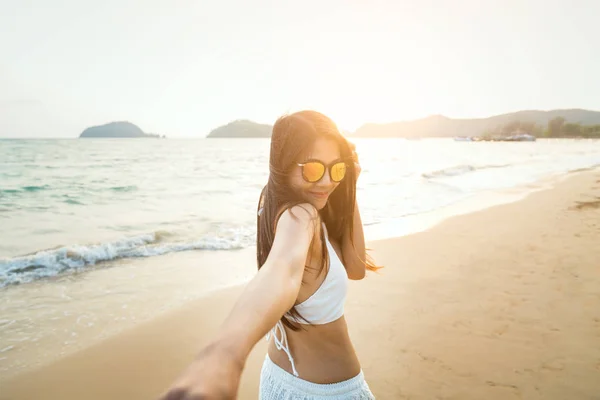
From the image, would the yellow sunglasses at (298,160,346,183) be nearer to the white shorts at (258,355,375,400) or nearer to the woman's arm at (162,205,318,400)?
the woman's arm at (162,205,318,400)

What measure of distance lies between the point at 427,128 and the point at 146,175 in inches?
7207

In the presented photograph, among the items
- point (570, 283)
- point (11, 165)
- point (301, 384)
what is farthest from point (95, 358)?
point (11, 165)

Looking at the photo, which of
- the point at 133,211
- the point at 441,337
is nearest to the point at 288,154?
the point at 441,337

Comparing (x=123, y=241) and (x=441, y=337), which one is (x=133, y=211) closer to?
(x=123, y=241)

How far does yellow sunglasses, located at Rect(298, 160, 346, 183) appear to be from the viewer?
1.58 meters

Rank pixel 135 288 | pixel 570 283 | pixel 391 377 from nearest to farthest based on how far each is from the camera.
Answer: pixel 391 377 < pixel 570 283 < pixel 135 288

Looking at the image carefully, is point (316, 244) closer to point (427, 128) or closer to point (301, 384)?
point (301, 384)

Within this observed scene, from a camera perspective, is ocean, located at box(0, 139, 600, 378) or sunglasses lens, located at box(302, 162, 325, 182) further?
ocean, located at box(0, 139, 600, 378)

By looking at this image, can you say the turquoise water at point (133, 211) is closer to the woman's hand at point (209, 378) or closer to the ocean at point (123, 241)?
the ocean at point (123, 241)

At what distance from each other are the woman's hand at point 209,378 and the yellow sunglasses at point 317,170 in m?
0.87

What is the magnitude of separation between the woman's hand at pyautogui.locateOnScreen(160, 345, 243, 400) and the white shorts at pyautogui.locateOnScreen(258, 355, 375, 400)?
906 mm

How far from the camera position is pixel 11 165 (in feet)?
95.1

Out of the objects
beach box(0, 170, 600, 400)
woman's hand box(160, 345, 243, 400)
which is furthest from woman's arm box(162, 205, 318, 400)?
beach box(0, 170, 600, 400)

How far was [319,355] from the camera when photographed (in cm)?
171
